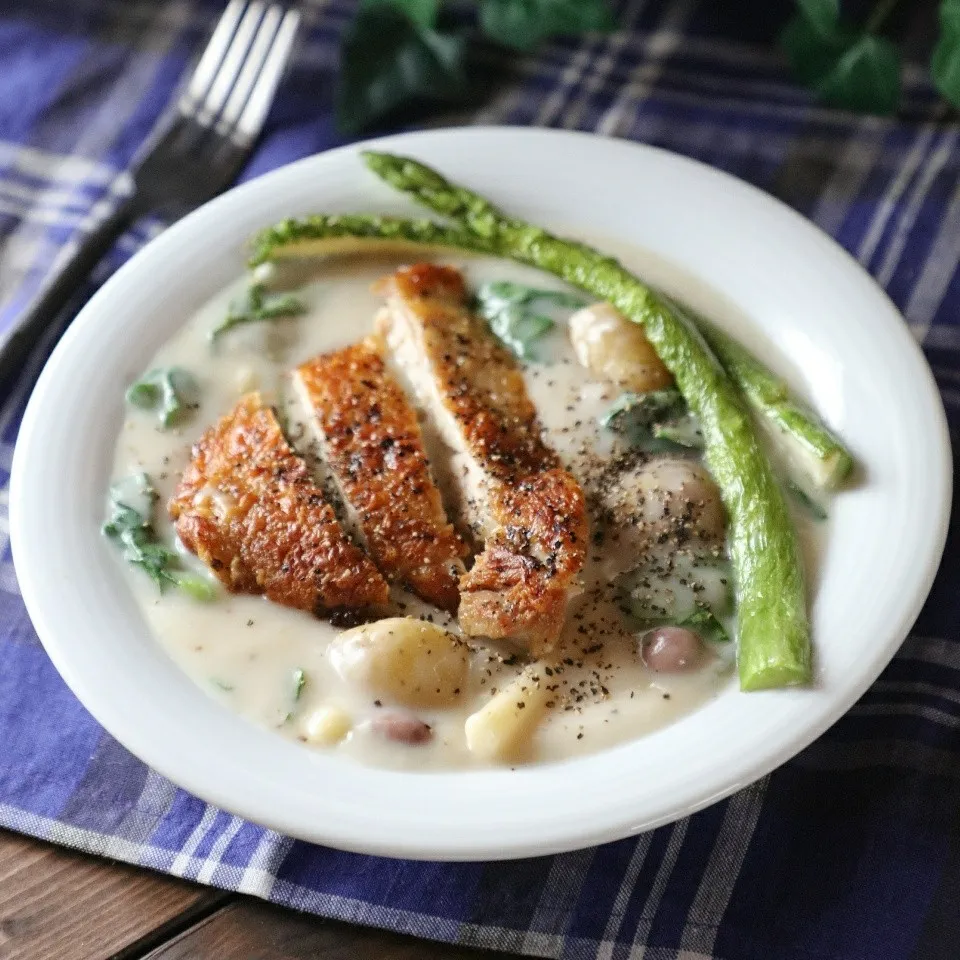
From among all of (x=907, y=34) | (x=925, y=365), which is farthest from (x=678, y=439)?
(x=907, y=34)

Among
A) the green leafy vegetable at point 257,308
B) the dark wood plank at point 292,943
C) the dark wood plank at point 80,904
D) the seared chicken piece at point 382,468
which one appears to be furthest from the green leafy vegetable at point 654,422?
the dark wood plank at point 80,904

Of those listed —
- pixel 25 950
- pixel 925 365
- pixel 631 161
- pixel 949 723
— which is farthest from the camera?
pixel 631 161

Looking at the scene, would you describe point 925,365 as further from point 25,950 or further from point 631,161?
point 25,950

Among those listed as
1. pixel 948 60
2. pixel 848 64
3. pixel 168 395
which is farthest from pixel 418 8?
pixel 168 395

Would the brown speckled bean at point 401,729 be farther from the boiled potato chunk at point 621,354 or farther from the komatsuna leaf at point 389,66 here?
the komatsuna leaf at point 389,66

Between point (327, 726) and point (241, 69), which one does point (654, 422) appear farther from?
point (241, 69)
